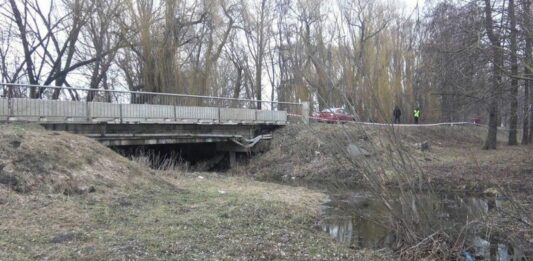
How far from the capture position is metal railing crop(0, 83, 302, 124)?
17.9 m

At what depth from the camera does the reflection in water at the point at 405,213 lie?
28.0 ft

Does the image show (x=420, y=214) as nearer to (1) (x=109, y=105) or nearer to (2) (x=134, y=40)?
(1) (x=109, y=105)

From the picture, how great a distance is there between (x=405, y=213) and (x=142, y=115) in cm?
1626

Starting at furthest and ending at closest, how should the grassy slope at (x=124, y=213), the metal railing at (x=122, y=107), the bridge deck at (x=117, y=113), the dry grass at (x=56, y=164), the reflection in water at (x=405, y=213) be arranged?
the metal railing at (x=122, y=107) < the bridge deck at (x=117, y=113) < the dry grass at (x=56, y=164) < the reflection in water at (x=405, y=213) < the grassy slope at (x=124, y=213)

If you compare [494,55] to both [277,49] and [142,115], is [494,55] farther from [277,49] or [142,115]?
[277,49]

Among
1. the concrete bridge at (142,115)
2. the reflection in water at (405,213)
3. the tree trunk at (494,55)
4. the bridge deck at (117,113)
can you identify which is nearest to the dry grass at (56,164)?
the bridge deck at (117,113)

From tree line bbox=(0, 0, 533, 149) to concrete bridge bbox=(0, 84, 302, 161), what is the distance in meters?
1.72

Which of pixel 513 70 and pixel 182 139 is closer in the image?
pixel 513 70

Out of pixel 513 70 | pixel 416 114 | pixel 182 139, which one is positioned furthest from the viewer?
pixel 416 114

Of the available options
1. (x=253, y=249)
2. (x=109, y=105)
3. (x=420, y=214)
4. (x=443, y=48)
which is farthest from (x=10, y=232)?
(x=443, y=48)

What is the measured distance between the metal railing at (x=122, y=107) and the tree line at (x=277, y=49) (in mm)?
1169

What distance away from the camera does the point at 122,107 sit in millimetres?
21453

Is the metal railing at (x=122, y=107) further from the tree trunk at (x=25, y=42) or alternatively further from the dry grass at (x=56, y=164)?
the tree trunk at (x=25, y=42)

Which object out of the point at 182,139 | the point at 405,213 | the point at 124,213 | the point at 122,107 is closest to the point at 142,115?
the point at 122,107
